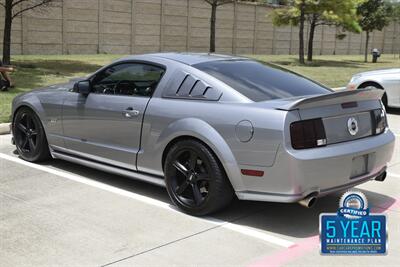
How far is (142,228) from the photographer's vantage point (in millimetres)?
4703

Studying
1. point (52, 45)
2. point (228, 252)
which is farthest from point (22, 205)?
point (52, 45)

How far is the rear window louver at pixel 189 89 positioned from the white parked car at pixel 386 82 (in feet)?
26.6

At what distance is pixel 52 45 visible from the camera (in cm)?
2845

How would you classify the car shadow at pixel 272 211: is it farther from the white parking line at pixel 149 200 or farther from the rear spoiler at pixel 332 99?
the rear spoiler at pixel 332 99

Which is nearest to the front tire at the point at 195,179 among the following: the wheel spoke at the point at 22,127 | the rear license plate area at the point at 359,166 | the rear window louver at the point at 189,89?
the rear window louver at the point at 189,89

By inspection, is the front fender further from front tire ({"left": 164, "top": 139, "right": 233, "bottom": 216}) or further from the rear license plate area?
the rear license plate area

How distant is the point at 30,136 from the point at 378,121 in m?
4.20

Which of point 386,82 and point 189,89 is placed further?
point 386,82

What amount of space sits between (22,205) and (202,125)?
1950mm

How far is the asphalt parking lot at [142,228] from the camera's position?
409cm

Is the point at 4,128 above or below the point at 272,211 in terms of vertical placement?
above

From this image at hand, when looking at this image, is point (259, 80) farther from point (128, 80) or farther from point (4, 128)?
point (4, 128)

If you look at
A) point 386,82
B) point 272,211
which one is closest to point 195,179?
point 272,211

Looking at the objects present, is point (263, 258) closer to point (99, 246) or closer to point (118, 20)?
point (99, 246)
